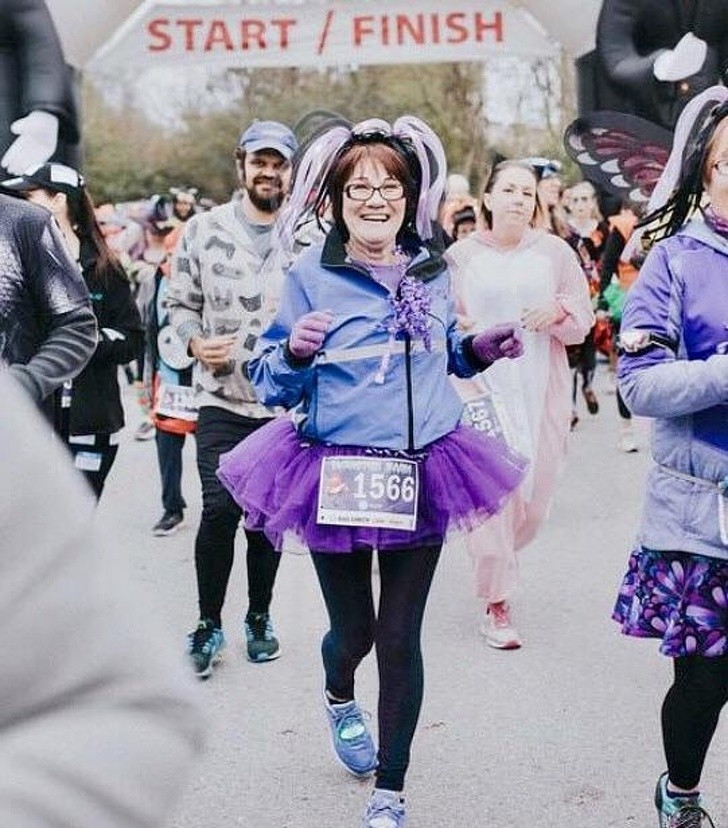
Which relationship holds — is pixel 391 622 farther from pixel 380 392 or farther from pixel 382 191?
pixel 382 191

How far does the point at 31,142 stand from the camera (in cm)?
598

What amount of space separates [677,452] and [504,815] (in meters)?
1.10

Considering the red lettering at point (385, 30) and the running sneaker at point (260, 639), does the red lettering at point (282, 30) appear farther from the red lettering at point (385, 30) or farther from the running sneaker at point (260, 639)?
the running sneaker at point (260, 639)

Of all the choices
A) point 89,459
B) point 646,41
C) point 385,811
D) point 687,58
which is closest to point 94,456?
point 89,459

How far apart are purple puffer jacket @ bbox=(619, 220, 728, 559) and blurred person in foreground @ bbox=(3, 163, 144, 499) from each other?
2093mm

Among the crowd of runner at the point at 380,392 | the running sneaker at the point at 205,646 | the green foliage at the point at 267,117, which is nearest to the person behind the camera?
the crowd of runner at the point at 380,392

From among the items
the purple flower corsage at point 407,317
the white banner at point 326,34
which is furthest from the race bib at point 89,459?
the white banner at point 326,34

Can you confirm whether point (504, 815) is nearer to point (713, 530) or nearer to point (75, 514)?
point (713, 530)

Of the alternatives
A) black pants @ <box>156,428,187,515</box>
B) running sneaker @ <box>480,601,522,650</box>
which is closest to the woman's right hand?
running sneaker @ <box>480,601,522,650</box>

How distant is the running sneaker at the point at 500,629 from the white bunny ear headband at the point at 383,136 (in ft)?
5.99

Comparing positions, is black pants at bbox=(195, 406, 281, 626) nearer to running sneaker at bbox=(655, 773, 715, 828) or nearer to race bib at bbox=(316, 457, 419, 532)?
race bib at bbox=(316, 457, 419, 532)

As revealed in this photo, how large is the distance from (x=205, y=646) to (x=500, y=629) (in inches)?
42.3

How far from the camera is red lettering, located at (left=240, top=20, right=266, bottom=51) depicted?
364 inches

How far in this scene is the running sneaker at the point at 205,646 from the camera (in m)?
4.49
